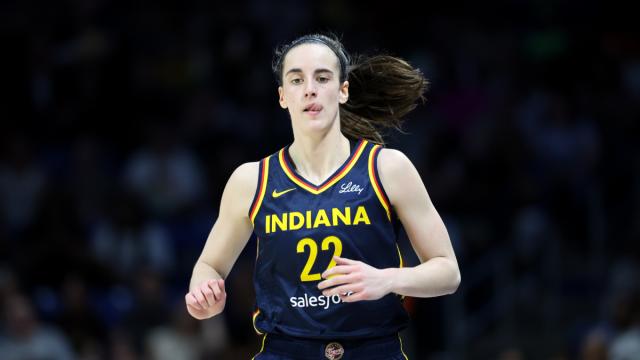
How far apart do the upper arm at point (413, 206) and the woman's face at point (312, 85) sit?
38 centimetres

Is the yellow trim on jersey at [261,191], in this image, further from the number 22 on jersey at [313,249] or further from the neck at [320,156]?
the number 22 on jersey at [313,249]

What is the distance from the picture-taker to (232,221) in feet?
18.1

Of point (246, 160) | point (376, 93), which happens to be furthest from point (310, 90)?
point (246, 160)

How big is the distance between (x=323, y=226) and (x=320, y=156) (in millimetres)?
410

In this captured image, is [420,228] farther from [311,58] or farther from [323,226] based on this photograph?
[311,58]

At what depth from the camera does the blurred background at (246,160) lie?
36.8 feet

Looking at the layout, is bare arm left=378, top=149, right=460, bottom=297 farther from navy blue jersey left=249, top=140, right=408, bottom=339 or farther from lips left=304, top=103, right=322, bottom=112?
lips left=304, top=103, right=322, bottom=112

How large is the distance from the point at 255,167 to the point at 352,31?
9.84 m

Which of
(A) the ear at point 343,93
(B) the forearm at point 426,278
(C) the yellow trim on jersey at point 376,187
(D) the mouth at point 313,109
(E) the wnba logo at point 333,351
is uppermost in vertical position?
(A) the ear at point 343,93

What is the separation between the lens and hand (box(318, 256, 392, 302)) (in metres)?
4.71

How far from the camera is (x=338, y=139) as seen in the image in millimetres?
5449

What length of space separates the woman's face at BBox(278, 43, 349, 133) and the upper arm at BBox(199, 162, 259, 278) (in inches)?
14.6

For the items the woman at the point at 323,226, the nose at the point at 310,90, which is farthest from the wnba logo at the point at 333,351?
the nose at the point at 310,90

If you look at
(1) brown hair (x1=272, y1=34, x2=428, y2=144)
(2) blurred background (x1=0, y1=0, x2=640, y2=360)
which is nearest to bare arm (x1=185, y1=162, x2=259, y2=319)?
(1) brown hair (x1=272, y1=34, x2=428, y2=144)
